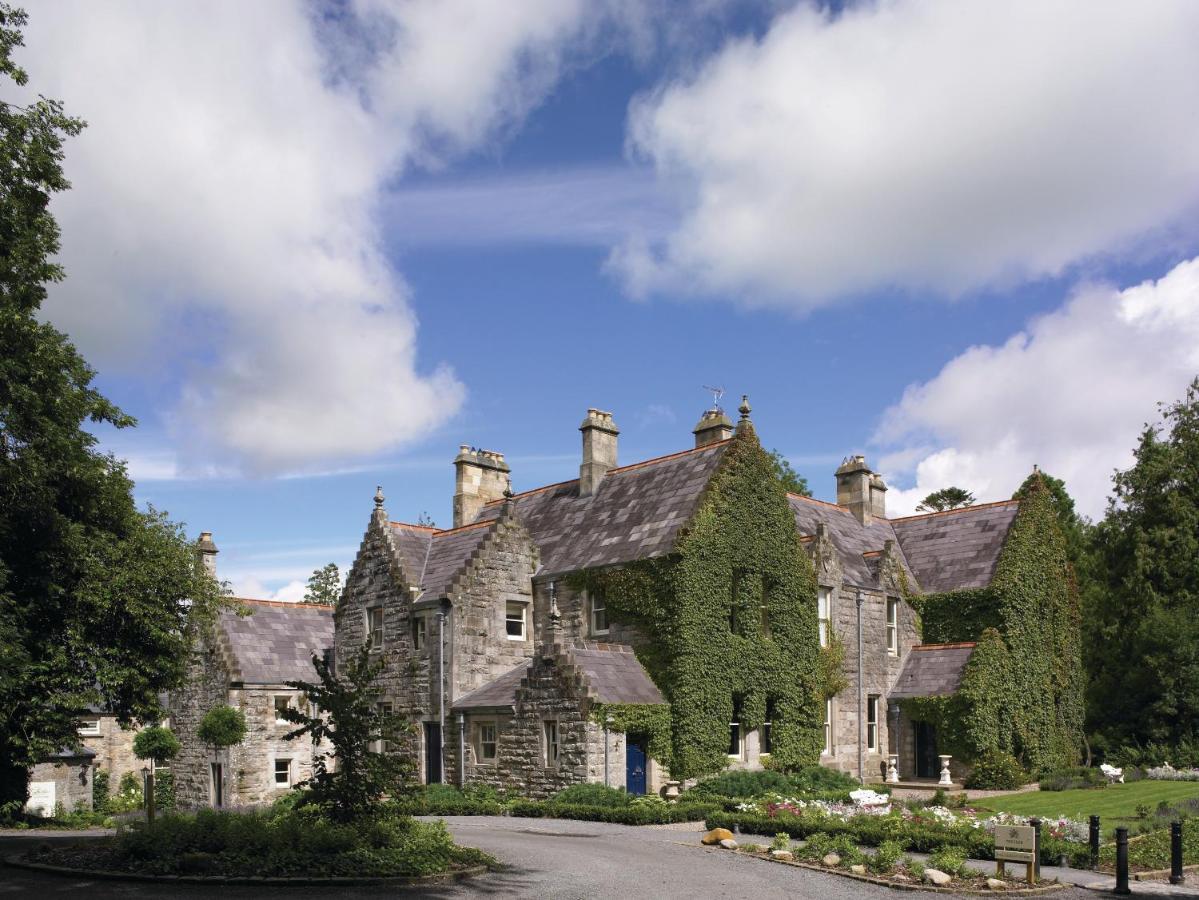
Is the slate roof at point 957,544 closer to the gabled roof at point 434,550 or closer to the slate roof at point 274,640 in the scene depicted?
the gabled roof at point 434,550

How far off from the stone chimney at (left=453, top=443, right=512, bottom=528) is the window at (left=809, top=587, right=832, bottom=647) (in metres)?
13.8

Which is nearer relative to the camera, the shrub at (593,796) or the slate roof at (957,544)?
the shrub at (593,796)

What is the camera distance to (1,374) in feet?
67.4

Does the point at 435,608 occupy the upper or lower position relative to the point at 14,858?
upper

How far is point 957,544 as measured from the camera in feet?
147

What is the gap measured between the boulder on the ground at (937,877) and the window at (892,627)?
2391 cm

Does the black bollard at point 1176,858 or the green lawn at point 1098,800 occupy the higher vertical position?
the black bollard at point 1176,858

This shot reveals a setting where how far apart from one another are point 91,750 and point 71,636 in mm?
23306

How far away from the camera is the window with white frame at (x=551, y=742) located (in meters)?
31.8

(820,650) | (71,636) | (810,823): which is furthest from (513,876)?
(820,650)

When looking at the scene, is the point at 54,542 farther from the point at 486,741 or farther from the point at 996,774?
the point at 996,774

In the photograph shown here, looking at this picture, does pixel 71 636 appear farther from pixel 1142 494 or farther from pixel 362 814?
pixel 1142 494

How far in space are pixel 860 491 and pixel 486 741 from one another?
20725mm

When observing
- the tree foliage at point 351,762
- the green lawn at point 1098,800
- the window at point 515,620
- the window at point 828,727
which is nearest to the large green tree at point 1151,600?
the green lawn at point 1098,800
